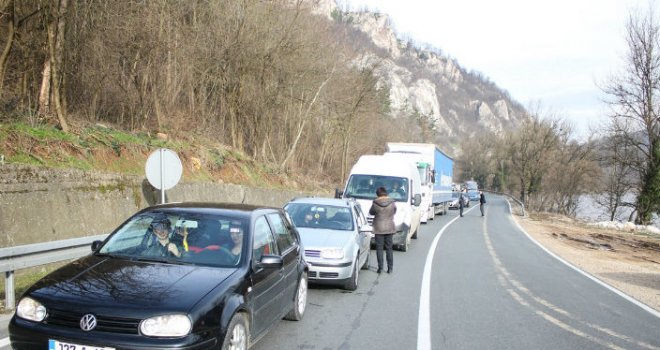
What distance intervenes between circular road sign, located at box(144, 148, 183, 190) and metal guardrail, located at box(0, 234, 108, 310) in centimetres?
457

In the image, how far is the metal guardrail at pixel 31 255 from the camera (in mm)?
6469

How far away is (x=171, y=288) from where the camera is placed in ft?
14.8

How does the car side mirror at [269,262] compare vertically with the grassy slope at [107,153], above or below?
below

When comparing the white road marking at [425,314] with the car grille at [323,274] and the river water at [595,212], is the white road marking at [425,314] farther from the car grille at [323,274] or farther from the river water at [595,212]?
the river water at [595,212]

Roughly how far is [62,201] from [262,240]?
Answer: 266 inches

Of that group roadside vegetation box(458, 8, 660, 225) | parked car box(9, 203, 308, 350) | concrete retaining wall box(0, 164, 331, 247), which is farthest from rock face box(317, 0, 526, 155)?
parked car box(9, 203, 308, 350)

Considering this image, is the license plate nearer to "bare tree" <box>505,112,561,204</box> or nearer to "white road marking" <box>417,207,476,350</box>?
A: "white road marking" <box>417,207,476,350</box>

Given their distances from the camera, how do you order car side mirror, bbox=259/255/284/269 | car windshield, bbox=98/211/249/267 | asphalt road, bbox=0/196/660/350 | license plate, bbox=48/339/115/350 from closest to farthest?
license plate, bbox=48/339/115/350 < car windshield, bbox=98/211/249/267 < car side mirror, bbox=259/255/284/269 < asphalt road, bbox=0/196/660/350

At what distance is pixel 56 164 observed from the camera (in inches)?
469

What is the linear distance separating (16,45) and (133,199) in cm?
474

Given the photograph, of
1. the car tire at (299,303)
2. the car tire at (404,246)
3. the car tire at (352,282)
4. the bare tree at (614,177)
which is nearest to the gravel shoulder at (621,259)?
the car tire at (404,246)

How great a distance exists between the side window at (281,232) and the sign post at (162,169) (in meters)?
5.91

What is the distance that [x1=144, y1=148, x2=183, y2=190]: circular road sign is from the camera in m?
12.2

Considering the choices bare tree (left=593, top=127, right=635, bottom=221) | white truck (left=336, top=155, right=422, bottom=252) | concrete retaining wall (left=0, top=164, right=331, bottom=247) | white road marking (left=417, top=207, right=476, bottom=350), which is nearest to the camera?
white road marking (left=417, top=207, right=476, bottom=350)
